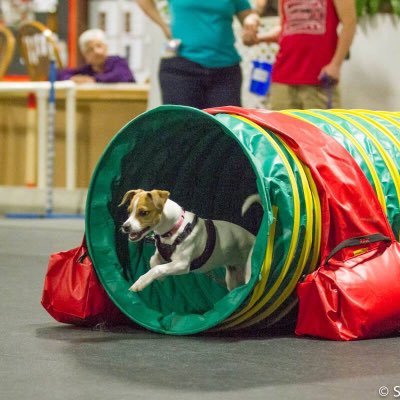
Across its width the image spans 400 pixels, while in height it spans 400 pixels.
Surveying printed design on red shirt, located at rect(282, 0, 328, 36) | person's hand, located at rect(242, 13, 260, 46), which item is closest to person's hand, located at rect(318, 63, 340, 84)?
printed design on red shirt, located at rect(282, 0, 328, 36)

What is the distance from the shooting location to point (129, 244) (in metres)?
4.11

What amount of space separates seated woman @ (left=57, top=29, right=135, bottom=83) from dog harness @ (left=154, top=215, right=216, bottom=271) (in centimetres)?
516

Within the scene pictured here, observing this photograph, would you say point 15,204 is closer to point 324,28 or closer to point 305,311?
point 324,28

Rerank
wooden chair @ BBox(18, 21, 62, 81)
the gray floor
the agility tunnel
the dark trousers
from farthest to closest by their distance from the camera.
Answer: wooden chair @ BBox(18, 21, 62, 81) < the dark trousers < the agility tunnel < the gray floor

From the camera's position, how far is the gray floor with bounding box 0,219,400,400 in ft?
9.39

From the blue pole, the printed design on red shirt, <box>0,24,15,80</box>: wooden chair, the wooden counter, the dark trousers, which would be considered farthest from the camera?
<box>0,24,15,80</box>: wooden chair

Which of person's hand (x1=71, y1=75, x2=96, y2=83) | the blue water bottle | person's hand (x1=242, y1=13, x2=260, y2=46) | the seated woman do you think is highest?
person's hand (x1=242, y1=13, x2=260, y2=46)

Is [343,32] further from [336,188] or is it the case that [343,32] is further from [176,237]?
[176,237]

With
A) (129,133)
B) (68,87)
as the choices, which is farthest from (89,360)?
(68,87)

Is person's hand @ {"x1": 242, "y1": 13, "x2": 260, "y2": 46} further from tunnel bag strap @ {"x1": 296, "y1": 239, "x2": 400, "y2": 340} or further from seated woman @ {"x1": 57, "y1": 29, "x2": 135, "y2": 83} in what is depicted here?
seated woman @ {"x1": 57, "y1": 29, "x2": 135, "y2": 83}

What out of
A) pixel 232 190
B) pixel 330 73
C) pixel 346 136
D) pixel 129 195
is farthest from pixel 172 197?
pixel 330 73

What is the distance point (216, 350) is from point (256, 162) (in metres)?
0.57

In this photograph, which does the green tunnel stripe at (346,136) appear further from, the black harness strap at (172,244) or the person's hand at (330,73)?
the person's hand at (330,73)

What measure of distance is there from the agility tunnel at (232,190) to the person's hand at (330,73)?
4.06ft
